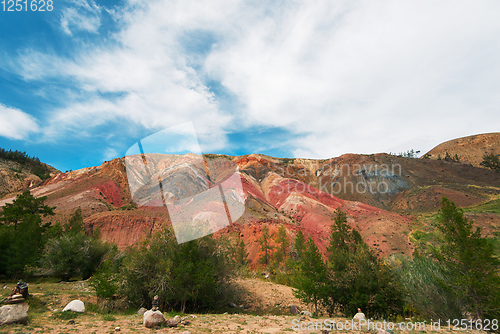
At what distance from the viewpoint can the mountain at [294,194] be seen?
169 ft

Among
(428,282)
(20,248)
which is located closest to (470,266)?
(428,282)

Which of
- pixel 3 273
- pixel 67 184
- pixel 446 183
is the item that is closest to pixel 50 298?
pixel 3 273

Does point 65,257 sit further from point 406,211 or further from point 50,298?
point 406,211

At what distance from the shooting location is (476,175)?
315 ft

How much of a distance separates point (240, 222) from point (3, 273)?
40100 mm

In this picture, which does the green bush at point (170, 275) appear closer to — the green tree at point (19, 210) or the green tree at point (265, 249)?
the green tree at point (19, 210)

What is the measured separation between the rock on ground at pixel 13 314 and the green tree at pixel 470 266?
18.6m

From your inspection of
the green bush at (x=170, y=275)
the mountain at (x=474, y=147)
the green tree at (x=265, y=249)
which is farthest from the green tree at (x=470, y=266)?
the mountain at (x=474, y=147)

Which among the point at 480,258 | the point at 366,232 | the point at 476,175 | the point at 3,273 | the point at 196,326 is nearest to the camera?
the point at 196,326

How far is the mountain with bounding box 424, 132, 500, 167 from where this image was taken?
122500 mm

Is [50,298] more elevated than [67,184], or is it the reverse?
[67,184]

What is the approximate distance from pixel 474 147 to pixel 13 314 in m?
184

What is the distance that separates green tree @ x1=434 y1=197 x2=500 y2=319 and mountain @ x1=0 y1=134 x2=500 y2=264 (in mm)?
29101

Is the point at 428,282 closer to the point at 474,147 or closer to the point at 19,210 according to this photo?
the point at 19,210
